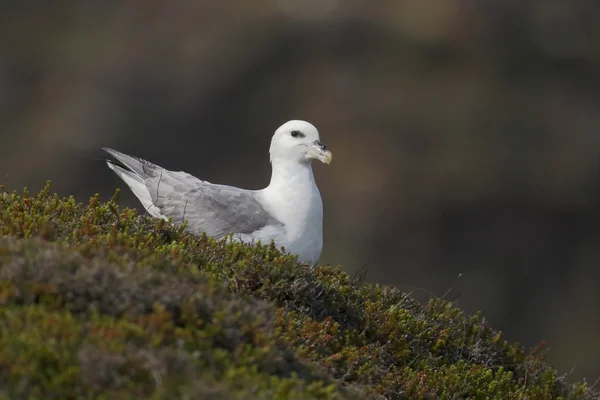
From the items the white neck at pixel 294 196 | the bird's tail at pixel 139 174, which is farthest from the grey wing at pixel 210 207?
the bird's tail at pixel 139 174

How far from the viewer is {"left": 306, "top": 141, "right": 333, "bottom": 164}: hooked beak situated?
30.4ft

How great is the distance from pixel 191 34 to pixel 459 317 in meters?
30.5

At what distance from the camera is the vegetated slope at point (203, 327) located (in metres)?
4.28

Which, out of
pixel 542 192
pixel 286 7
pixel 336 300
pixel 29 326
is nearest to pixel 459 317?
pixel 336 300

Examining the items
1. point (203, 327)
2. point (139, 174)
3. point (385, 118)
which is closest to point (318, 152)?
point (139, 174)

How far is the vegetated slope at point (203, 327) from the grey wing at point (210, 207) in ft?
4.63

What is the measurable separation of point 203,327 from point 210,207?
439 cm

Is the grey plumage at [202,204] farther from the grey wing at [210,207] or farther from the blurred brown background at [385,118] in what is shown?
the blurred brown background at [385,118]

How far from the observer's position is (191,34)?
37125mm

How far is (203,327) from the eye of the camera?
497 centimetres

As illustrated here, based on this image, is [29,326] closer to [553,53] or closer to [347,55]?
[347,55]

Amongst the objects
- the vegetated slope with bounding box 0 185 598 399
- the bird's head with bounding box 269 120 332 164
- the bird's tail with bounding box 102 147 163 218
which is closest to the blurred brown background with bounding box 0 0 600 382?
the bird's tail with bounding box 102 147 163 218

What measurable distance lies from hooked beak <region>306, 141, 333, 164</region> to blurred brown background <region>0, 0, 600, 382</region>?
1597 cm

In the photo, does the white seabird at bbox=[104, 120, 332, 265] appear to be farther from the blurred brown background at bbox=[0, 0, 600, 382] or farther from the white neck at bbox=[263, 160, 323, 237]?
the blurred brown background at bbox=[0, 0, 600, 382]
